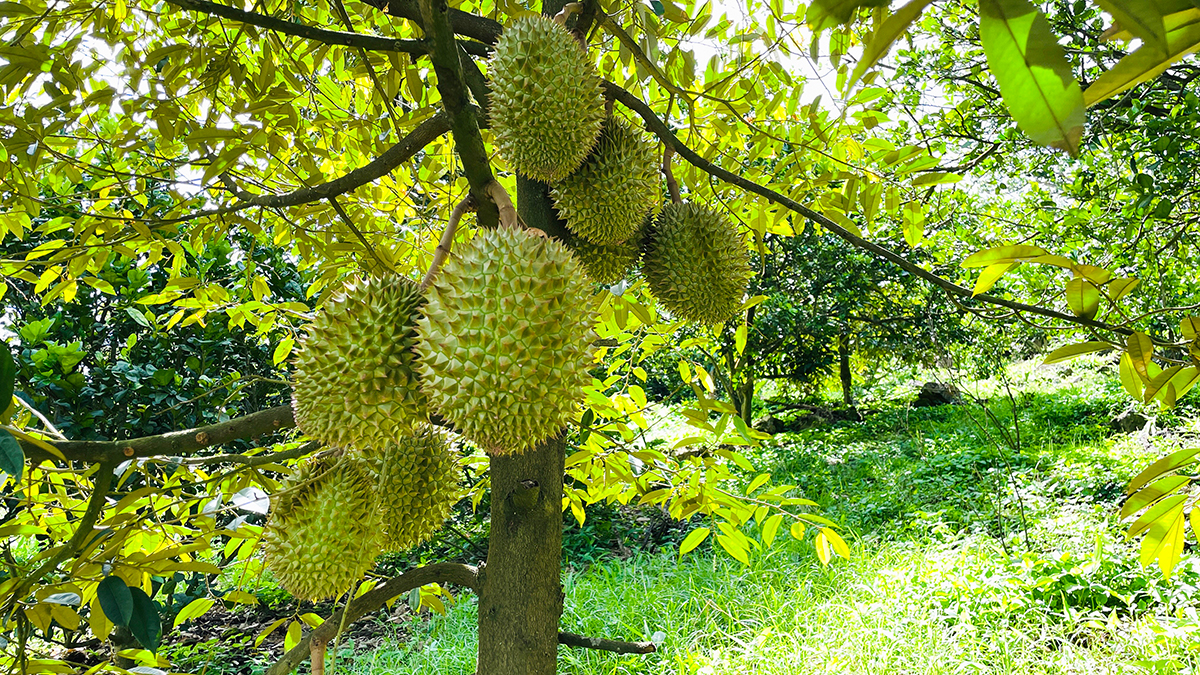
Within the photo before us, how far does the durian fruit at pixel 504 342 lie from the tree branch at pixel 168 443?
1.22 ft

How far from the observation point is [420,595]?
70.0 inches

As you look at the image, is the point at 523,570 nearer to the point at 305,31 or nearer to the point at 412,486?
the point at 412,486

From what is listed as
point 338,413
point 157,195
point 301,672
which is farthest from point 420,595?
point 157,195

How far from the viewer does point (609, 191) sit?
1.17 meters

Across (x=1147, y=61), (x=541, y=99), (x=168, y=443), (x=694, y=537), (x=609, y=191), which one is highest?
(x=541, y=99)

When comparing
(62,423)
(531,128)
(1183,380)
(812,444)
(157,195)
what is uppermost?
(157,195)

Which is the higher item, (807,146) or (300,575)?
(807,146)

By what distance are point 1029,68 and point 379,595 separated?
3.90ft

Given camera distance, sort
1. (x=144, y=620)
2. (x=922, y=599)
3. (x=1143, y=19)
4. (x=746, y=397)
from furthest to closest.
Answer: (x=746, y=397) → (x=922, y=599) → (x=144, y=620) → (x=1143, y=19)

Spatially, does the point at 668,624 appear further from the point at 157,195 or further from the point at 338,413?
the point at 157,195

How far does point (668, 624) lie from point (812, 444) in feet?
16.5

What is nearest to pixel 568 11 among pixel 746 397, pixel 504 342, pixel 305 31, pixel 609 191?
pixel 609 191

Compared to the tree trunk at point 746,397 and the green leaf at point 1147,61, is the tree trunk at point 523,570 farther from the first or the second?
the tree trunk at point 746,397

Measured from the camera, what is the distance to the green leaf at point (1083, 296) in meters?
0.79
